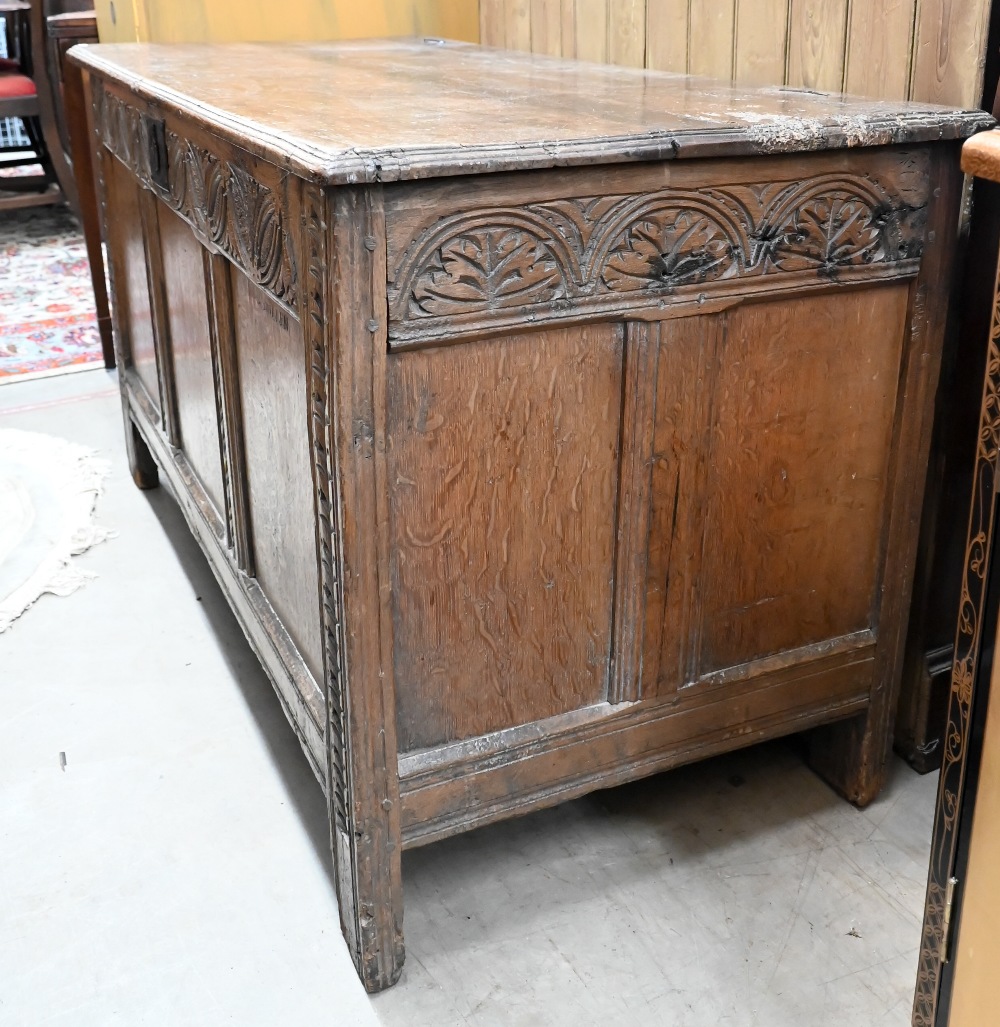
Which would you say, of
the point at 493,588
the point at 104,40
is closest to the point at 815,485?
the point at 493,588

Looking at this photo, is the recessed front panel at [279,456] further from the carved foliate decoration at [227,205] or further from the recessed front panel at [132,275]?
the recessed front panel at [132,275]

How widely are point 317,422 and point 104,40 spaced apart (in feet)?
7.18

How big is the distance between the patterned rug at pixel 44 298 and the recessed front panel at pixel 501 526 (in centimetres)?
261

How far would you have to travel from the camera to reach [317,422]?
122 centimetres

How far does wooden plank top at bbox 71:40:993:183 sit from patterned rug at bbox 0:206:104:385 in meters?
1.84

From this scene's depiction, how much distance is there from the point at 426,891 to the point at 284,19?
212 cm

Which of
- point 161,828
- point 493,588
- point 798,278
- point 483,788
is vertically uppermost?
point 798,278

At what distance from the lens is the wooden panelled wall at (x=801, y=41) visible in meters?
1.45

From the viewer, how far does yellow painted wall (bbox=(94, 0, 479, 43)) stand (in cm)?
273

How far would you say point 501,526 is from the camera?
131 centimetres

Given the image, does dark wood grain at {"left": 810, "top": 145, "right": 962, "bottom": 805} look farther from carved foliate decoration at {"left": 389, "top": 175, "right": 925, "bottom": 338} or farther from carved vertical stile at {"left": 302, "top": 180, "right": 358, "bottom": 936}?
carved vertical stile at {"left": 302, "top": 180, "right": 358, "bottom": 936}

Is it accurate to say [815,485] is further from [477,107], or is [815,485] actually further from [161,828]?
[161,828]

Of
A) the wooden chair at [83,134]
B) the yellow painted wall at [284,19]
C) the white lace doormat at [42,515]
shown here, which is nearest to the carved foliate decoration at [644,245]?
the white lace doormat at [42,515]

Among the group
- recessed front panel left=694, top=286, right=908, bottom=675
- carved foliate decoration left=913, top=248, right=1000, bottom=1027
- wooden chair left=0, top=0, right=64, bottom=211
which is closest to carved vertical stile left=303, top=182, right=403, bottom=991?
recessed front panel left=694, top=286, right=908, bottom=675
